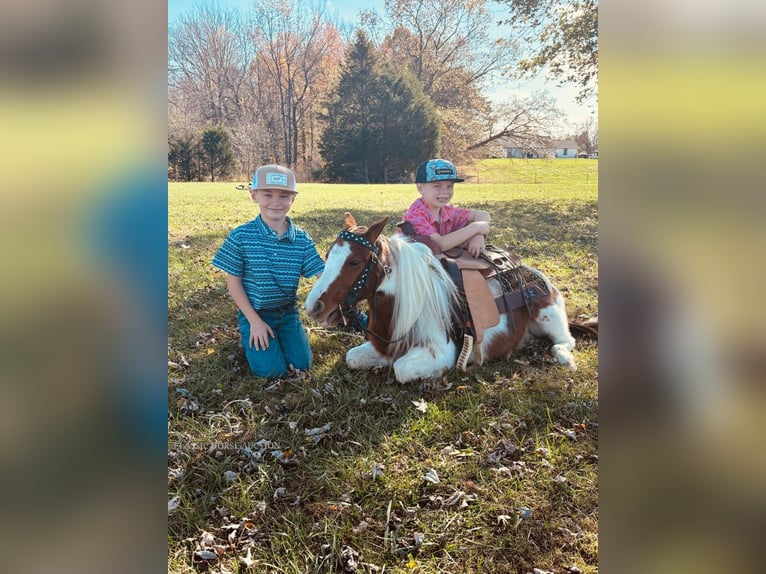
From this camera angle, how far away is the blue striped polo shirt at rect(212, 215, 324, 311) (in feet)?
9.12

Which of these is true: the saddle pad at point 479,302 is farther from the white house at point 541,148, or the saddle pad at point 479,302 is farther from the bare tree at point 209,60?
the bare tree at point 209,60

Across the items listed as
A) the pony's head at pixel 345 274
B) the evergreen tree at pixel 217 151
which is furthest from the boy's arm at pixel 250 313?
the evergreen tree at pixel 217 151

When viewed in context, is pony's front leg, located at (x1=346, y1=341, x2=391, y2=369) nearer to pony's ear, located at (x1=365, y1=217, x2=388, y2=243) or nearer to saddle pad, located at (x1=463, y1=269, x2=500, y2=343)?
saddle pad, located at (x1=463, y1=269, x2=500, y2=343)

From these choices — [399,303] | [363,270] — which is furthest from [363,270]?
[399,303]

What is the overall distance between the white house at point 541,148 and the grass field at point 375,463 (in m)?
0.30

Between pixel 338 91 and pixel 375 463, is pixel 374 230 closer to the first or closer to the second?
pixel 375 463

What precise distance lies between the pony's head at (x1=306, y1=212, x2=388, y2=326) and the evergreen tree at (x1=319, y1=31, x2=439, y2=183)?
4.36 feet

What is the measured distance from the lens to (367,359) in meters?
2.97

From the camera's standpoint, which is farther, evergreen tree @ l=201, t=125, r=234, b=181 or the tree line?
evergreen tree @ l=201, t=125, r=234, b=181

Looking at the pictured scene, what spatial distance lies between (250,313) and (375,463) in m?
1.32

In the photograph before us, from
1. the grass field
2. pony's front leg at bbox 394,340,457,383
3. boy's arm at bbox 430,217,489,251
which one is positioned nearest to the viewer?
the grass field

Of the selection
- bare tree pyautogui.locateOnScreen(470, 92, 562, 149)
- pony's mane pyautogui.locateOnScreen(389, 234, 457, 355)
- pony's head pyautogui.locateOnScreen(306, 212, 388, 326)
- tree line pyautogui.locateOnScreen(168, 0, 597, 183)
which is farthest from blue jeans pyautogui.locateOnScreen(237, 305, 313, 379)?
bare tree pyautogui.locateOnScreen(470, 92, 562, 149)

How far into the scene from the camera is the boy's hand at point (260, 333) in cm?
279
